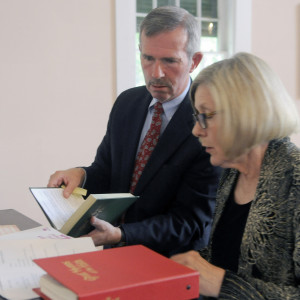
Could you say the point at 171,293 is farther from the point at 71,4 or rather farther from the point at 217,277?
the point at 71,4

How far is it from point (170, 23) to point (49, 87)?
5.73ft

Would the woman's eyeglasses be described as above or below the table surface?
above

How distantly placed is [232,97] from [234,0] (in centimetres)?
292

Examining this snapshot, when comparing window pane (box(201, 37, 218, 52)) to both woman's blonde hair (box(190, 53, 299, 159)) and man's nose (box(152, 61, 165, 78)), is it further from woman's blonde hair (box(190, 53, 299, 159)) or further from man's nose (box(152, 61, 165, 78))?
woman's blonde hair (box(190, 53, 299, 159))

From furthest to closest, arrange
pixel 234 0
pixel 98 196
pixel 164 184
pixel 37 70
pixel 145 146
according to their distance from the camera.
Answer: pixel 234 0, pixel 37 70, pixel 145 146, pixel 164 184, pixel 98 196

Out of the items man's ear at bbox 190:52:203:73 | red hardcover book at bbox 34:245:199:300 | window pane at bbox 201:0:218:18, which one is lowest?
red hardcover book at bbox 34:245:199:300

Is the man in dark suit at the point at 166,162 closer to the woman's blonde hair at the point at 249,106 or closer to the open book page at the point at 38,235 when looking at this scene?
the open book page at the point at 38,235

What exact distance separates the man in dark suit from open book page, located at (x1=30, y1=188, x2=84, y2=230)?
42mm

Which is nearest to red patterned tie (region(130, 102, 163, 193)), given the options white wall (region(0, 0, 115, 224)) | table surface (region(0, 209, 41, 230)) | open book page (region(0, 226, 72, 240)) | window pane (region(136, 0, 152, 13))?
table surface (region(0, 209, 41, 230))

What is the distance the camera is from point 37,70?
11.3 ft

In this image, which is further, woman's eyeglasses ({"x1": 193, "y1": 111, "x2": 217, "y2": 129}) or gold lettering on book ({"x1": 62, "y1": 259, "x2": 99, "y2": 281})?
woman's eyeglasses ({"x1": 193, "y1": 111, "x2": 217, "y2": 129})

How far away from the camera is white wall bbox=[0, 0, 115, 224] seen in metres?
3.38

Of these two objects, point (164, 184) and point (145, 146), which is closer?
point (164, 184)

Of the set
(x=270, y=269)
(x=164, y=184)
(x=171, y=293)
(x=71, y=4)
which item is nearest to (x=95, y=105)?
(x=71, y=4)
